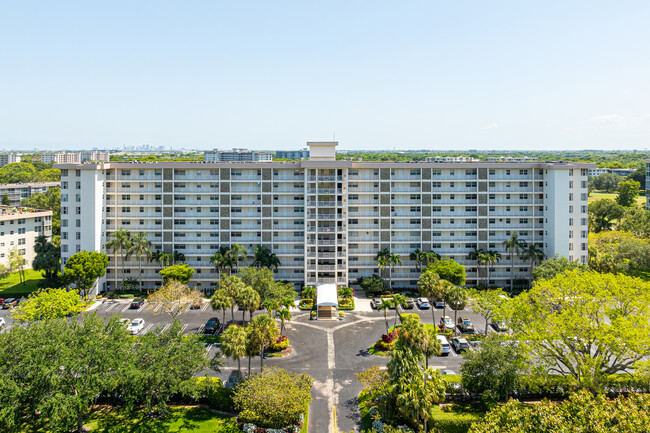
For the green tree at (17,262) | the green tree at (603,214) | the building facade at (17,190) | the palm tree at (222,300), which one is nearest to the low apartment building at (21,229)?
the green tree at (17,262)

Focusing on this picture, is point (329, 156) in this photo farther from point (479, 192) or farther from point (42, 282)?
point (42, 282)

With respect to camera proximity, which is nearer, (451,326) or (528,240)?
(451,326)

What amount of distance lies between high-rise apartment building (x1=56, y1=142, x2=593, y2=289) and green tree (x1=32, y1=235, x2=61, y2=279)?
11195 mm

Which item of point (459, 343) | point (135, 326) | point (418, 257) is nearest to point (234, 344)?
point (135, 326)

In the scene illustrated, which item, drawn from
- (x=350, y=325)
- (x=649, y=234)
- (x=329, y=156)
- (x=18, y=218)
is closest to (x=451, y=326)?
(x=350, y=325)

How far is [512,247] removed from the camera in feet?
252

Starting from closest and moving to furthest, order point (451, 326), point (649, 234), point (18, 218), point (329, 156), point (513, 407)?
point (513, 407), point (451, 326), point (329, 156), point (18, 218), point (649, 234)

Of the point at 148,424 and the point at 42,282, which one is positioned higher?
the point at 42,282

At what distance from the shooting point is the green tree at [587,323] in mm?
38469

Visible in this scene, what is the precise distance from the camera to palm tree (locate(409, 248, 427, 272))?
7781 cm

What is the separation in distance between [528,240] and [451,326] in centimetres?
2972

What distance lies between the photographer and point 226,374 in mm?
48938

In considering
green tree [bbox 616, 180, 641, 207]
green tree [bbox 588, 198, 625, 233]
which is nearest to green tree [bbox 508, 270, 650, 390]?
green tree [bbox 588, 198, 625, 233]

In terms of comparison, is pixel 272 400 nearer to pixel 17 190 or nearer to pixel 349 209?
pixel 349 209
